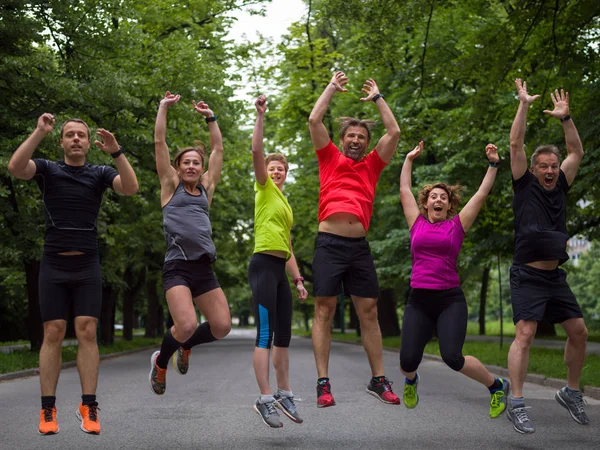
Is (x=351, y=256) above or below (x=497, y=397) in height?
above

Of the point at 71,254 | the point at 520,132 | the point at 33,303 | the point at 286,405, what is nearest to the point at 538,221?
the point at 520,132

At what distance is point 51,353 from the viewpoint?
588cm

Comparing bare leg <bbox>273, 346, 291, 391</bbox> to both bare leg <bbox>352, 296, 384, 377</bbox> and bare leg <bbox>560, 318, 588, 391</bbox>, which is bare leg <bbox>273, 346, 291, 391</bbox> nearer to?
bare leg <bbox>352, 296, 384, 377</bbox>

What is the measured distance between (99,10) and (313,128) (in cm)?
1354

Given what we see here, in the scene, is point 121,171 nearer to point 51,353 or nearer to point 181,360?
point 51,353

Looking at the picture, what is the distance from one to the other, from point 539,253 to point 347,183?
5.56 feet

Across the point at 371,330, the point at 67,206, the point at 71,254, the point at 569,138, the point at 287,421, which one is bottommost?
the point at 287,421

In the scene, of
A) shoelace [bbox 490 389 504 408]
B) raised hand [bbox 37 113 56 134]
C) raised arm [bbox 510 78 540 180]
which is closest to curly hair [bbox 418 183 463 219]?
raised arm [bbox 510 78 540 180]

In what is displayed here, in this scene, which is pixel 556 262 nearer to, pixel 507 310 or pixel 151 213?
pixel 151 213

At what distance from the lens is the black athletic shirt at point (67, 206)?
19.0 ft

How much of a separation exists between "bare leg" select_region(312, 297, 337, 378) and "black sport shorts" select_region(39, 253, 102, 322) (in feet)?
5.90

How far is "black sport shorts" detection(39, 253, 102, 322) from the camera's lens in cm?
578

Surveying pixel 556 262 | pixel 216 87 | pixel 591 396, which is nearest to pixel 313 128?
pixel 556 262

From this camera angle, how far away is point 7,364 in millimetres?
14938
